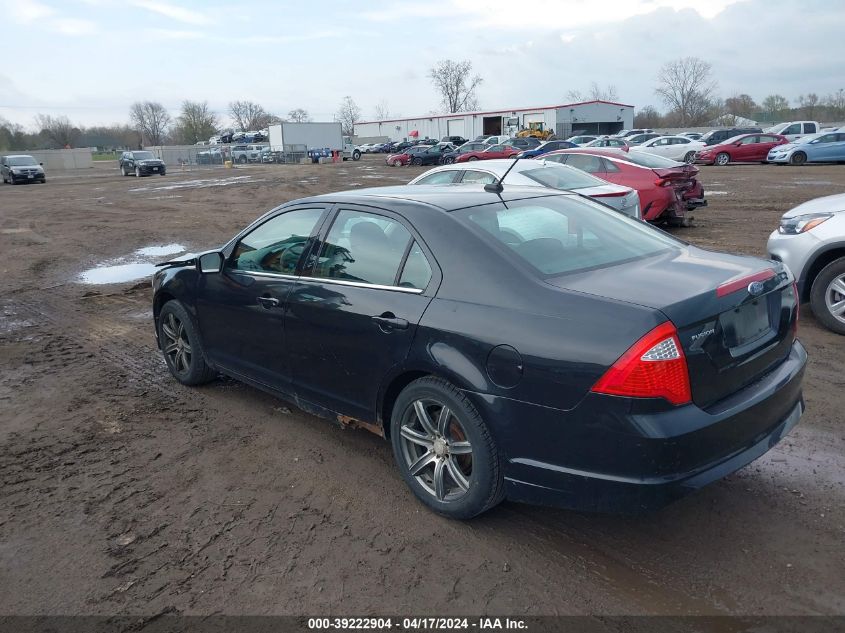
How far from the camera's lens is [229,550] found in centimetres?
328

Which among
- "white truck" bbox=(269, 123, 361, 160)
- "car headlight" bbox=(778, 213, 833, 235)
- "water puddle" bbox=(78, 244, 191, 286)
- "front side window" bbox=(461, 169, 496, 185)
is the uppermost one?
"white truck" bbox=(269, 123, 361, 160)

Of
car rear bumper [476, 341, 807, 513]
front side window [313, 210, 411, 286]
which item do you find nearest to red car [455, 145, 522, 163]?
front side window [313, 210, 411, 286]

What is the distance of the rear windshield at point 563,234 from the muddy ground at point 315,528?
52.8 inches

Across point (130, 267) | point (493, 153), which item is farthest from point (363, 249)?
point (493, 153)

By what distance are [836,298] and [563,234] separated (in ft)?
12.3

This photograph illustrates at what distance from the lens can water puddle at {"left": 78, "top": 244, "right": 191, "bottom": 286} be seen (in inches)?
408

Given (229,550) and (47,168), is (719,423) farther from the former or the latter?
(47,168)

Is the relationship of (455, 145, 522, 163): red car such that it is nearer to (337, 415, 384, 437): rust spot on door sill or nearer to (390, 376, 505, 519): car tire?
(337, 415, 384, 437): rust spot on door sill

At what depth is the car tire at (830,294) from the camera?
5.92 meters

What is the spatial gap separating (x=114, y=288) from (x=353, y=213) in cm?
688

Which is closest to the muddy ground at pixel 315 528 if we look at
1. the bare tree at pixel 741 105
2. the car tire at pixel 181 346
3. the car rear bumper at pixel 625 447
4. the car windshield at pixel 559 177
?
the car tire at pixel 181 346

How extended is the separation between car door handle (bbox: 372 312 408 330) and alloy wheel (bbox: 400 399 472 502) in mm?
400

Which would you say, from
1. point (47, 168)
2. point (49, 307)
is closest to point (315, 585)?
point (49, 307)

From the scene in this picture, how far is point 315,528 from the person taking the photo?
3449 millimetres
